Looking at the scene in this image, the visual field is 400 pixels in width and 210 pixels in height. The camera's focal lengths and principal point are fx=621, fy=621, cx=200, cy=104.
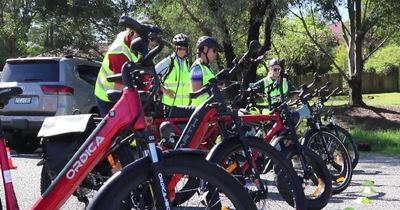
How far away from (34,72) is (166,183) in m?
8.89

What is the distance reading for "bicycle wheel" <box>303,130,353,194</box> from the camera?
7.46m

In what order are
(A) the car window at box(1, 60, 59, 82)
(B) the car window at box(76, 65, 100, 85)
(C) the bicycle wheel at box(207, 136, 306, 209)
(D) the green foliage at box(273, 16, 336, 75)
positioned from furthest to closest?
Answer: (D) the green foliage at box(273, 16, 336, 75) < (B) the car window at box(76, 65, 100, 85) < (A) the car window at box(1, 60, 59, 82) < (C) the bicycle wheel at box(207, 136, 306, 209)

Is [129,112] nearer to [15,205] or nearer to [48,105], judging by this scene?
[15,205]

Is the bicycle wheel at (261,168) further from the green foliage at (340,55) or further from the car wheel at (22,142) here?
the green foliage at (340,55)

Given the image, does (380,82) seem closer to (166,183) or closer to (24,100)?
(24,100)

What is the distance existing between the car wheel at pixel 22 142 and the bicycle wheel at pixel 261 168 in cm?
811

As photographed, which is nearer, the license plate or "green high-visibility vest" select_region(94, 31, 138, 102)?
"green high-visibility vest" select_region(94, 31, 138, 102)

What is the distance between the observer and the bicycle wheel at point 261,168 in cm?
480

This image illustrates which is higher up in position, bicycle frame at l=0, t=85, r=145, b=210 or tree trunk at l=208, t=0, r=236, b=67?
tree trunk at l=208, t=0, r=236, b=67

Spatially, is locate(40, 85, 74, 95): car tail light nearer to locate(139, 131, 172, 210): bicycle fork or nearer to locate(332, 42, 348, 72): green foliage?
locate(139, 131, 172, 210): bicycle fork

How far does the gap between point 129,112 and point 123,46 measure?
2.44 meters

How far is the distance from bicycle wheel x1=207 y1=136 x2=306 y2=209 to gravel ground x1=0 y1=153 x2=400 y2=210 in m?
1.31

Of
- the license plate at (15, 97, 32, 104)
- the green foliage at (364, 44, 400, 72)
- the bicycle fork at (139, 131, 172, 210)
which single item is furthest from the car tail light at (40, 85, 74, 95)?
the green foliage at (364, 44, 400, 72)

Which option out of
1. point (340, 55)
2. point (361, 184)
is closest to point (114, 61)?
point (361, 184)
